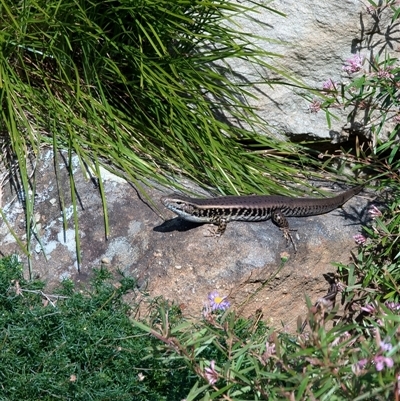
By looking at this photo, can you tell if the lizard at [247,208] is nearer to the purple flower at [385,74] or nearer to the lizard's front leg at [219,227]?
the lizard's front leg at [219,227]

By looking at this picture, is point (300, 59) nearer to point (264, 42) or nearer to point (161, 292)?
point (264, 42)

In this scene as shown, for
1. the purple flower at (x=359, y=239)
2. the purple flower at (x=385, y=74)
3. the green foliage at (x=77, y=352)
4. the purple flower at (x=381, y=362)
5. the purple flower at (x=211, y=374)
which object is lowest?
the green foliage at (x=77, y=352)

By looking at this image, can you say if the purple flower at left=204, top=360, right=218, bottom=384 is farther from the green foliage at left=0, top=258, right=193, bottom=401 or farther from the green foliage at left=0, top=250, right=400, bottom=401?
the green foliage at left=0, top=258, right=193, bottom=401

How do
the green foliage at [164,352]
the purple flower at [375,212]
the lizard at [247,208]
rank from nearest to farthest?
1. the green foliage at [164,352]
2. the lizard at [247,208]
3. the purple flower at [375,212]

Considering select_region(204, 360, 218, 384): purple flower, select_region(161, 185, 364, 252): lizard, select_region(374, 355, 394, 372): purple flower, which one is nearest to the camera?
select_region(374, 355, 394, 372): purple flower

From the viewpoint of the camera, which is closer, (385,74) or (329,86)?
(385,74)

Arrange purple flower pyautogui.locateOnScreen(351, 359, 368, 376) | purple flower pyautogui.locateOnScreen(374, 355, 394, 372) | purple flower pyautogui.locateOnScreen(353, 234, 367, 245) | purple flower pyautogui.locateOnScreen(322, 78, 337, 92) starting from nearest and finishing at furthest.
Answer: purple flower pyautogui.locateOnScreen(374, 355, 394, 372) → purple flower pyautogui.locateOnScreen(351, 359, 368, 376) → purple flower pyautogui.locateOnScreen(353, 234, 367, 245) → purple flower pyautogui.locateOnScreen(322, 78, 337, 92)

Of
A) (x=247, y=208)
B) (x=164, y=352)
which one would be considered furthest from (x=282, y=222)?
(x=164, y=352)

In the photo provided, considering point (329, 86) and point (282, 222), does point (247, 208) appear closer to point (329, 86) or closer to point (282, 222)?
point (282, 222)

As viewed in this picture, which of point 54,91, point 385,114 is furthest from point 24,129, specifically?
point 385,114

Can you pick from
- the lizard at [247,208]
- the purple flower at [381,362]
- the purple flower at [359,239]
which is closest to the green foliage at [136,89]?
the lizard at [247,208]

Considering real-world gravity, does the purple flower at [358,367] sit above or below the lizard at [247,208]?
above

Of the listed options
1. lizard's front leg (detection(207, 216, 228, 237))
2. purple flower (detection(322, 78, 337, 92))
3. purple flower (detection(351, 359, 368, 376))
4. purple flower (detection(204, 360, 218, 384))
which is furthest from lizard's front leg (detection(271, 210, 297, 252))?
purple flower (detection(351, 359, 368, 376))

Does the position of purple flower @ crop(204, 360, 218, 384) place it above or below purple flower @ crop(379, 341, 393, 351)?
below
